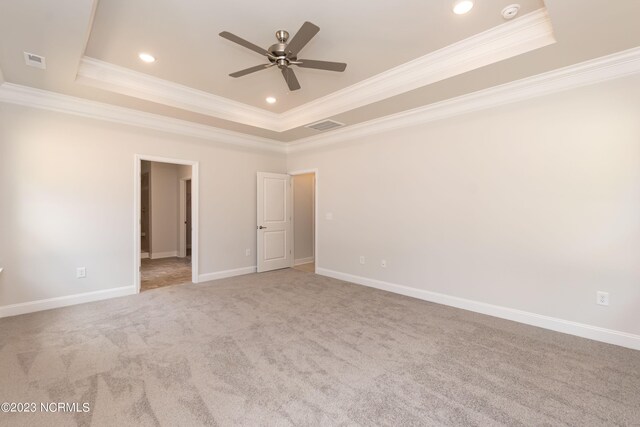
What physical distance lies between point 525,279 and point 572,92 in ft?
6.71

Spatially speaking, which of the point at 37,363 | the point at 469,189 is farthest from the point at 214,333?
the point at 469,189

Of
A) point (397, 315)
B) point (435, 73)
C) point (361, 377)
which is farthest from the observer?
point (397, 315)

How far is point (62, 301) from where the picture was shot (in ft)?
12.2

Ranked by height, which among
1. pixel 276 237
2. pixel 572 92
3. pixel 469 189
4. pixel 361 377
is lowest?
pixel 361 377

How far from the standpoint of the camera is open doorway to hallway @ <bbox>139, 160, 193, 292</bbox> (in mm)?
7375

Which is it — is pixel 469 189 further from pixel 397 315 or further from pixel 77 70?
pixel 77 70

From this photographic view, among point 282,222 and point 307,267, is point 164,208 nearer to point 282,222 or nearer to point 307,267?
point 282,222

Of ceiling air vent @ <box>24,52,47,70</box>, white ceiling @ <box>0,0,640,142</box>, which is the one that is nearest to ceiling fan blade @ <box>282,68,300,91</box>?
white ceiling @ <box>0,0,640,142</box>

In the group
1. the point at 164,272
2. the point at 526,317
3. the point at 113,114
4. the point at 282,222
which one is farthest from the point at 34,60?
the point at 526,317

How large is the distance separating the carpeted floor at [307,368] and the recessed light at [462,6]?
2.98 meters

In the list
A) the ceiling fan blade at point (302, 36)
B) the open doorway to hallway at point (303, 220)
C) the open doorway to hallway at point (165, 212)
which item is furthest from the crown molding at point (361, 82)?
the open doorway to hallway at point (165, 212)

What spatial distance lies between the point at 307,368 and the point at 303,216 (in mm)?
4634

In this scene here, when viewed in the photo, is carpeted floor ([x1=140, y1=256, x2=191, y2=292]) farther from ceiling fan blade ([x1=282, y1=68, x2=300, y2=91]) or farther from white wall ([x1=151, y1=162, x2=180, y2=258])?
ceiling fan blade ([x1=282, y1=68, x2=300, y2=91])

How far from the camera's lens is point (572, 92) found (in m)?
2.98
